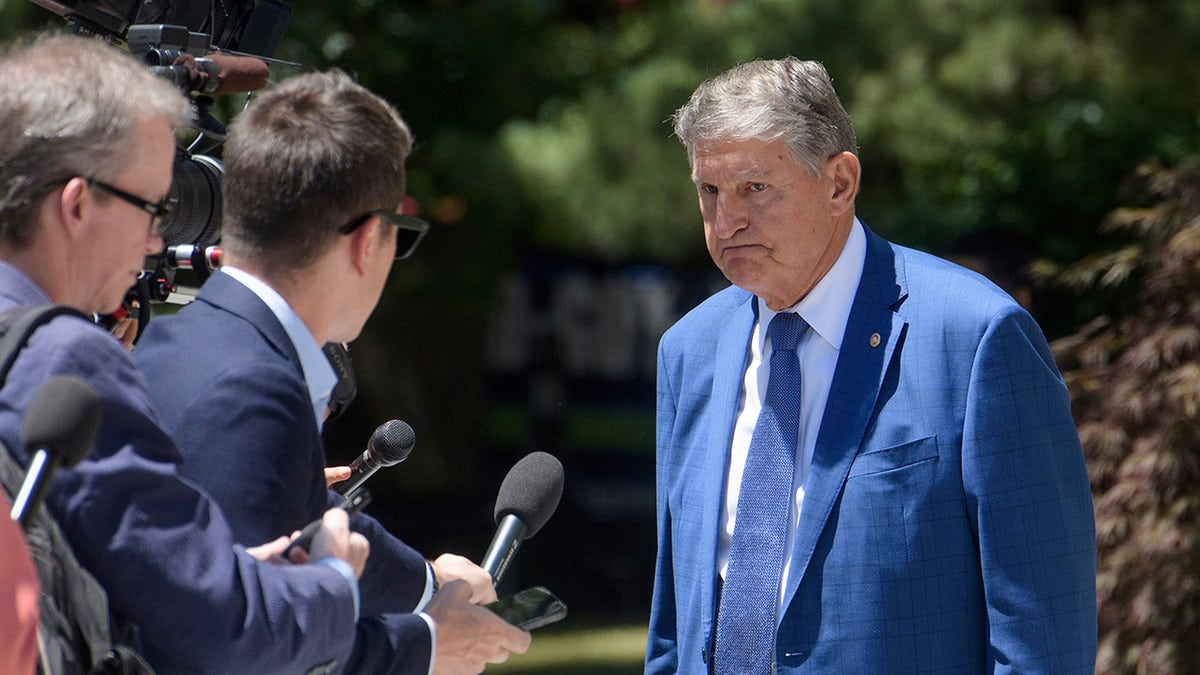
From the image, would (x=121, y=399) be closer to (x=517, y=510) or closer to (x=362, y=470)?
(x=517, y=510)

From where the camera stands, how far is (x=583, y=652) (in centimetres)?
818

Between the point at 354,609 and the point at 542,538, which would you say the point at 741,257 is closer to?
the point at 354,609

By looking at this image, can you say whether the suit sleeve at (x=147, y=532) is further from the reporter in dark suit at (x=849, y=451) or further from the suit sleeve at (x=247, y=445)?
the reporter in dark suit at (x=849, y=451)

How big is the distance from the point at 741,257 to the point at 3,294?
1274 millimetres

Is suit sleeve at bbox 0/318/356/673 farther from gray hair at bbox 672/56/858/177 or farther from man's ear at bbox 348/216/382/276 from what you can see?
gray hair at bbox 672/56/858/177

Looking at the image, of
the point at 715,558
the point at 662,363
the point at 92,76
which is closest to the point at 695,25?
the point at 662,363

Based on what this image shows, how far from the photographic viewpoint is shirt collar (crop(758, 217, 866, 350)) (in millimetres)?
2445

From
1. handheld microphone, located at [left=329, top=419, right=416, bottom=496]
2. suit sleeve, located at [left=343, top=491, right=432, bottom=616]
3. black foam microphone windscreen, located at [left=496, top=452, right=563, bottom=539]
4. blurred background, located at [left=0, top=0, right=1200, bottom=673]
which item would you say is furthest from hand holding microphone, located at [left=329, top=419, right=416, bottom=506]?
blurred background, located at [left=0, top=0, right=1200, bottom=673]

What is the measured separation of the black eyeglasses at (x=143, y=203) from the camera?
1638 millimetres

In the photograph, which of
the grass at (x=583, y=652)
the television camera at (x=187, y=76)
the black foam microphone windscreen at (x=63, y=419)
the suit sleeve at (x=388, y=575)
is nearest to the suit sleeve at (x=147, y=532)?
the black foam microphone windscreen at (x=63, y=419)

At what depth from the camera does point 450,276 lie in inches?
308

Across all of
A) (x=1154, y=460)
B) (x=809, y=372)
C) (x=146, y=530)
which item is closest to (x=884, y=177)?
(x=1154, y=460)

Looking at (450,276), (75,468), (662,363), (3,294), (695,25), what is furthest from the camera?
(450,276)

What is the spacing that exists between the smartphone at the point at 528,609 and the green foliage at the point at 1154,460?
8.10 ft
